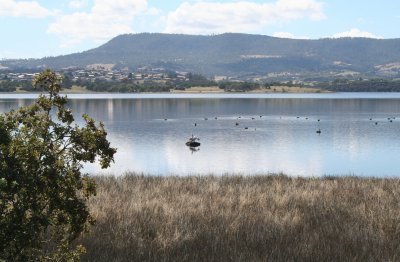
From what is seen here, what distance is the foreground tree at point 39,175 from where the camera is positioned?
6.90 meters

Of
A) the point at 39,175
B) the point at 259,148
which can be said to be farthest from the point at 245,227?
the point at 259,148

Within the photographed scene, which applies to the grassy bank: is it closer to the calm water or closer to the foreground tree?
the foreground tree

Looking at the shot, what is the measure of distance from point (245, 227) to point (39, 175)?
290 inches

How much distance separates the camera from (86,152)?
8625 mm

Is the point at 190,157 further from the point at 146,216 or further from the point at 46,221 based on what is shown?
the point at 46,221

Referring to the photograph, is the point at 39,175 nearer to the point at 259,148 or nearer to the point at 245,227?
the point at 245,227

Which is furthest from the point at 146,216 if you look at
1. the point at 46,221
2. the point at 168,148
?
the point at 168,148

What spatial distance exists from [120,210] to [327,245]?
6.05 meters

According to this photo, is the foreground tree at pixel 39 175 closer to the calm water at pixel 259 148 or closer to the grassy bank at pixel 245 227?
the grassy bank at pixel 245 227

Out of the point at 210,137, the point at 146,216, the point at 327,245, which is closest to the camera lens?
the point at 327,245

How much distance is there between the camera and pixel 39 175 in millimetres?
7398

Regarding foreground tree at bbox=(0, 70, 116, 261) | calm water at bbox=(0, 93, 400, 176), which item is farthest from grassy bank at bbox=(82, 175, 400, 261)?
calm water at bbox=(0, 93, 400, 176)

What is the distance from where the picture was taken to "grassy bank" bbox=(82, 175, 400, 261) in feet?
37.9

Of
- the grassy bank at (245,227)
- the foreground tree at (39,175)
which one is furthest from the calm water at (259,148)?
the foreground tree at (39,175)
